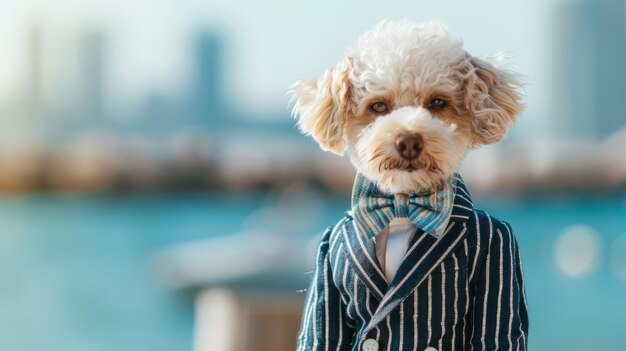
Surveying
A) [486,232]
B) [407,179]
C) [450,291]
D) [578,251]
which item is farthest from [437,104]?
[578,251]

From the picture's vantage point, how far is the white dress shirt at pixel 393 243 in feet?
6.39

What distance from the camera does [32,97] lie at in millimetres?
38469

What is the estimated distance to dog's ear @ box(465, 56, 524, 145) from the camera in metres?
1.89

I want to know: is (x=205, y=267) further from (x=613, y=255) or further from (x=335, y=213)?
(x=613, y=255)

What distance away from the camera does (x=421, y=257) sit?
1.89 m

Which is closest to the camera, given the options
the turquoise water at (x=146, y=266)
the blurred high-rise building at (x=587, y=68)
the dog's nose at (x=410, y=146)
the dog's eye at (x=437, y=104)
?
the dog's nose at (x=410, y=146)

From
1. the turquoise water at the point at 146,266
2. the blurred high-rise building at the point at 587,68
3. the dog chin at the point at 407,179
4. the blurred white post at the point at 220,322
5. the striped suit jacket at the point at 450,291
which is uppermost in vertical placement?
the blurred high-rise building at the point at 587,68

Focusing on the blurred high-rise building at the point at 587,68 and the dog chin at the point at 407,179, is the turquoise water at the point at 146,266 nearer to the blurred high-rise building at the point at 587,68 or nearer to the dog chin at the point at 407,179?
the blurred high-rise building at the point at 587,68

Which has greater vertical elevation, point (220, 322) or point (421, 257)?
point (220, 322)

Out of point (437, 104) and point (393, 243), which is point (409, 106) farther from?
point (393, 243)

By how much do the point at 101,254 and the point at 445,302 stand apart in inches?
1150

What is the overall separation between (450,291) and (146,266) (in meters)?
24.1

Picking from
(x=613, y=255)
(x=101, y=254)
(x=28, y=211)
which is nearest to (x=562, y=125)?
(x=613, y=255)

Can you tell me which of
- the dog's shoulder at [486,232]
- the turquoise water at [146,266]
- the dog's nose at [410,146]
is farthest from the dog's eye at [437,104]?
the turquoise water at [146,266]
